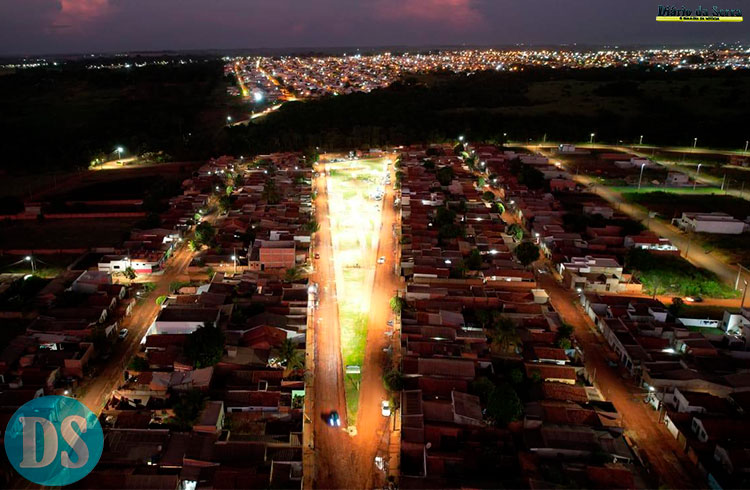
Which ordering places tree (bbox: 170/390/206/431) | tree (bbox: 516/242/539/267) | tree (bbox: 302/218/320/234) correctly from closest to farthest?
tree (bbox: 170/390/206/431) < tree (bbox: 516/242/539/267) < tree (bbox: 302/218/320/234)

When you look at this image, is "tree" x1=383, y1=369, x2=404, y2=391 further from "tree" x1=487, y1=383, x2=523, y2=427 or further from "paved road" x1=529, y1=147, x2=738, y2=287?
"paved road" x1=529, y1=147, x2=738, y2=287

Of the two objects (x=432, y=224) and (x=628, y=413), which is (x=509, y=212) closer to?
(x=432, y=224)

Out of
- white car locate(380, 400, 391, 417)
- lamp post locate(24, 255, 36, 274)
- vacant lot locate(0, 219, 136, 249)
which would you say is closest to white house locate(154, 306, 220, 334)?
white car locate(380, 400, 391, 417)

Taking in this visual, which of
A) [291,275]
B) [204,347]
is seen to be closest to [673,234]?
[291,275]

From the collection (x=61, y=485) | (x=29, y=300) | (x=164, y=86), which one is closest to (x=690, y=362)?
(x=61, y=485)

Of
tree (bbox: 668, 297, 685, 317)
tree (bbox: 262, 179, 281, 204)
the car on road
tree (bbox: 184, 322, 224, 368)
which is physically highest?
tree (bbox: 262, 179, 281, 204)

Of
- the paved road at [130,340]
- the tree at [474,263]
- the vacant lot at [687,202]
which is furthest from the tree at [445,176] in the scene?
the paved road at [130,340]

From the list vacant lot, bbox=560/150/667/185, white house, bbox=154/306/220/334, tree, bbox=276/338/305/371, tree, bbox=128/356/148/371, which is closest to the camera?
tree, bbox=128/356/148/371
